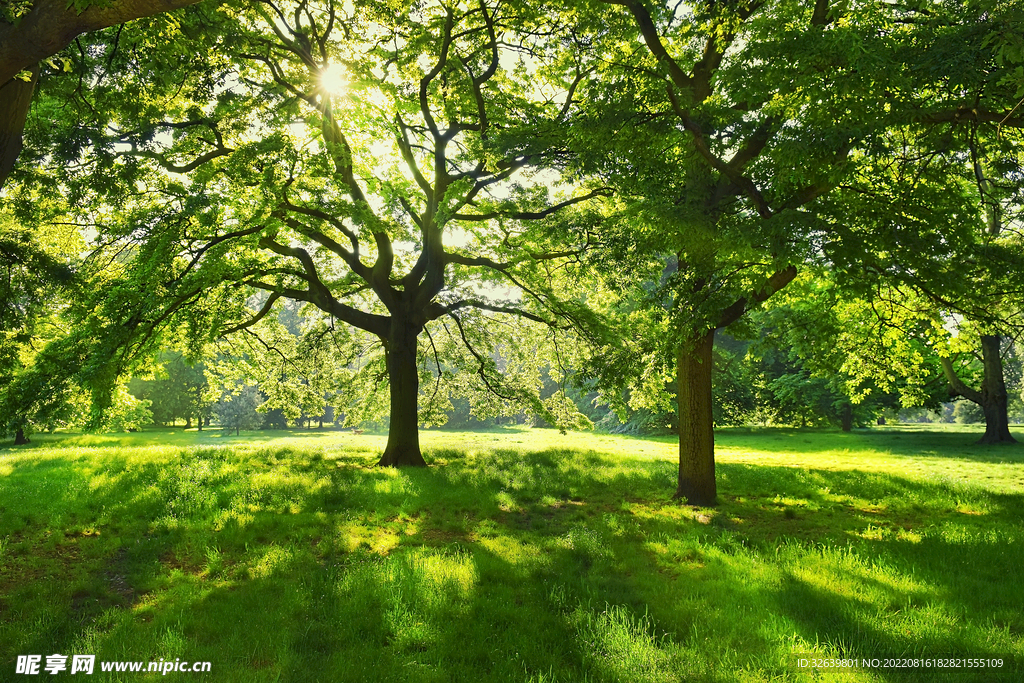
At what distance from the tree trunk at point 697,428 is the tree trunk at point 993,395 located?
22758 millimetres

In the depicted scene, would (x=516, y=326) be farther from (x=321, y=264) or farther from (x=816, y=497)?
(x=816, y=497)

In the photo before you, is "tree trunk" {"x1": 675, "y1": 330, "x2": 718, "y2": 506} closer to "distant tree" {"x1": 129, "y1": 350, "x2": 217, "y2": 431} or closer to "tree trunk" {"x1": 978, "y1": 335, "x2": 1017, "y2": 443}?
"tree trunk" {"x1": 978, "y1": 335, "x2": 1017, "y2": 443}

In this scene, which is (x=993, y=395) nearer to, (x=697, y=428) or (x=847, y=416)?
(x=847, y=416)

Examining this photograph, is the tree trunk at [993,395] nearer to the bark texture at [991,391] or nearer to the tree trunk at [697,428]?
the bark texture at [991,391]

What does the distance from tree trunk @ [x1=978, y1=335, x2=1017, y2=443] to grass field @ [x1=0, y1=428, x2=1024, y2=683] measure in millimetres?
18084

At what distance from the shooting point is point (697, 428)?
10953mm

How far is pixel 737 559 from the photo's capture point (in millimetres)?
6523

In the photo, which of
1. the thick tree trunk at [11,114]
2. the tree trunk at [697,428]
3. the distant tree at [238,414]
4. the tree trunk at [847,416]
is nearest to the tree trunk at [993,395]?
the tree trunk at [847,416]

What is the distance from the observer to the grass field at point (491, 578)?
415cm

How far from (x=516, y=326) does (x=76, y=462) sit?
13.7m

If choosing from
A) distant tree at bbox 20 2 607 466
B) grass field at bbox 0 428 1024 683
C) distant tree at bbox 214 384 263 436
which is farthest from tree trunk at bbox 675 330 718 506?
distant tree at bbox 214 384 263 436

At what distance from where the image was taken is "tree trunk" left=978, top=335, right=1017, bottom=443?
24438 millimetres

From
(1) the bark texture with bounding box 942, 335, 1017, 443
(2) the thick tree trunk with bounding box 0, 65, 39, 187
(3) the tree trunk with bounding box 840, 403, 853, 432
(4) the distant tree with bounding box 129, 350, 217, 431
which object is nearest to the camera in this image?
(2) the thick tree trunk with bounding box 0, 65, 39, 187

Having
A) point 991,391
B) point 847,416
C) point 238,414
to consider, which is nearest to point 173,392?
point 238,414
